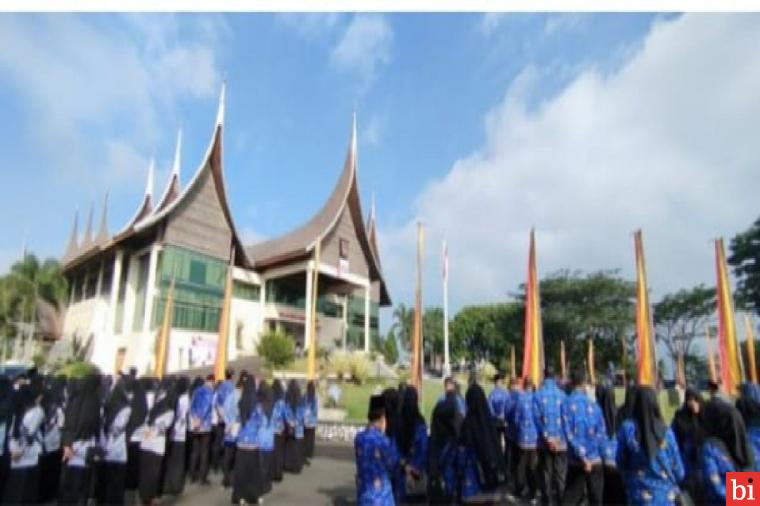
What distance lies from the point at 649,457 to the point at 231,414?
546 centimetres

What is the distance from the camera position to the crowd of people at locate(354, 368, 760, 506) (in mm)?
3621

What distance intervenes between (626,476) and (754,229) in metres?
34.7

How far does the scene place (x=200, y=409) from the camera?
23.6 ft

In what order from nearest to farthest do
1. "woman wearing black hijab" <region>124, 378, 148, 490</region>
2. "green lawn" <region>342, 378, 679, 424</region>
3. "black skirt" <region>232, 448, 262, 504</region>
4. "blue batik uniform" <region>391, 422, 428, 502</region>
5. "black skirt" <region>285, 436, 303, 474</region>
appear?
1. "blue batik uniform" <region>391, 422, 428, 502</region>
2. "woman wearing black hijab" <region>124, 378, 148, 490</region>
3. "black skirt" <region>232, 448, 262, 504</region>
4. "black skirt" <region>285, 436, 303, 474</region>
5. "green lawn" <region>342, 378, 679, 424</region>

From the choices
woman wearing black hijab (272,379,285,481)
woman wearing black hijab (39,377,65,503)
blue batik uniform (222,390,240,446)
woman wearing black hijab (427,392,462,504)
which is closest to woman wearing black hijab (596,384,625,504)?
woman wearing black hijab (427,392,462,504)

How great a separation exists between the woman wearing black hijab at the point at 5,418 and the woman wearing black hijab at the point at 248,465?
239cm

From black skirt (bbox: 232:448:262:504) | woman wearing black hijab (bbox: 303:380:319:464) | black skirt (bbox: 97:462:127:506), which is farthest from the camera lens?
woman wearing black hijab (bbox: 303:380:319:464)

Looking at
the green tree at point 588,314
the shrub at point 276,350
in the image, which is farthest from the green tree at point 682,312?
the shrub at point 276,350

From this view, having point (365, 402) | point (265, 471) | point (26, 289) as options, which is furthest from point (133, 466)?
point (26, 289)

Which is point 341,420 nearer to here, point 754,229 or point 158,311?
point 158,311

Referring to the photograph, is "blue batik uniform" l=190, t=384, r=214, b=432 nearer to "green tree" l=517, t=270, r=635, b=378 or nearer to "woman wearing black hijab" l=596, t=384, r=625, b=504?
"woman wearing black hijab" l=596, t=384, r=625, b=504

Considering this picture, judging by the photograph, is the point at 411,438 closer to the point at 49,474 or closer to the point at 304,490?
the point at 304,490

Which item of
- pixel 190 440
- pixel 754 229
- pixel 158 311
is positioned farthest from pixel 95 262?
pixel 754 229

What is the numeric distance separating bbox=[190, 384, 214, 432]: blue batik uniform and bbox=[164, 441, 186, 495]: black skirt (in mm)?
362
